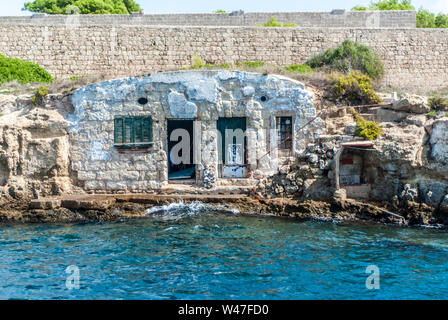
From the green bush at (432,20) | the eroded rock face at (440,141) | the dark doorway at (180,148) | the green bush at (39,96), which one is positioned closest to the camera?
the eroded rock face at (440,141)

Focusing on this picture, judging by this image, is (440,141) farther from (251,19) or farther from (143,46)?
(143,46)

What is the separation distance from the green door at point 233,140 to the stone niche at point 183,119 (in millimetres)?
63

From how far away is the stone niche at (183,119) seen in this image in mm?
14414

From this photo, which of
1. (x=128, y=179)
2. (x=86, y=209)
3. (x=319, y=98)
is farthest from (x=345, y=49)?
(x=86, y=209)

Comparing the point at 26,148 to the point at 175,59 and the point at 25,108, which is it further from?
the point at 175,59

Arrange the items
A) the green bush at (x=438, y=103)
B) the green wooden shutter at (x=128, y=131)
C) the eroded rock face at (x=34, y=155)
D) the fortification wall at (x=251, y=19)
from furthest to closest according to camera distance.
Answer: the fortification wall at (x=251, y=19), the green wooden shutter at (x=128, y=131), the eroded rock face at (x=34, y=155), the green bush at (x=438, y=103)

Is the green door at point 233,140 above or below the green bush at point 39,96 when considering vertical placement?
below

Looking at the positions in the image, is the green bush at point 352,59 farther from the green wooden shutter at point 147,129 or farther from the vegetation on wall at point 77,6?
the vegetation on wall at point 77,6

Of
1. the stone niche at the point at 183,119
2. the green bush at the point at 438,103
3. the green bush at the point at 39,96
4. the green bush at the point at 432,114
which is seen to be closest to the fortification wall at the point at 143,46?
the green bush at the point at 39,96

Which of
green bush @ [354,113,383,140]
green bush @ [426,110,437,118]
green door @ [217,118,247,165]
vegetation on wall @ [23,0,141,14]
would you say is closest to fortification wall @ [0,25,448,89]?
green door @ [217,118,247,165]

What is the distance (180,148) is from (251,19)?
908 cm

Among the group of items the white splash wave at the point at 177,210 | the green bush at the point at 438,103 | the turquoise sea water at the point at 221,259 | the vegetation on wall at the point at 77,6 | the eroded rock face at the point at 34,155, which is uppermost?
the vegetation on wall at the point at 77,6
